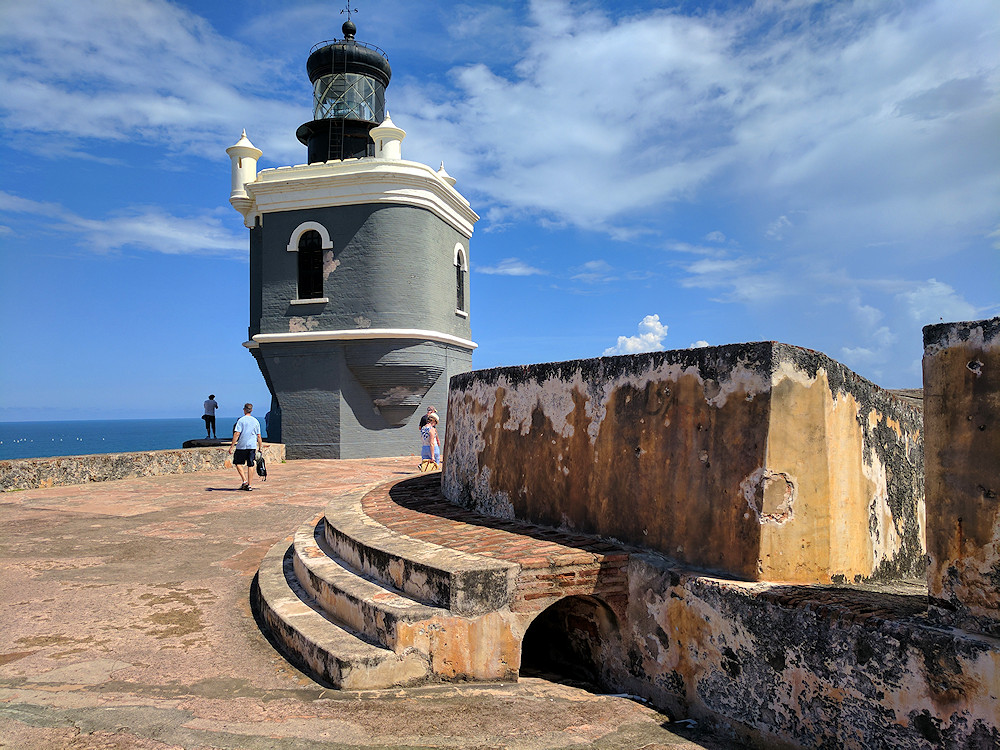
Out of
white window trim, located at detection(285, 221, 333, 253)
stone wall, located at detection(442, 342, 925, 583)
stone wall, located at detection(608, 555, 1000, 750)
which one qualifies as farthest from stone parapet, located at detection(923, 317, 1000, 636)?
white window trim, located at detection(285, 221, 333, 253)

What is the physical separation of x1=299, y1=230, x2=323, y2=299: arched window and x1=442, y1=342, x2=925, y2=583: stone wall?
42.5 feet

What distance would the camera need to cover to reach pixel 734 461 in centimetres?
308

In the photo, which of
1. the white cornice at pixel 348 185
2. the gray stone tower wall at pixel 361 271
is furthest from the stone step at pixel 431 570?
the white cornice at pixel 348 185

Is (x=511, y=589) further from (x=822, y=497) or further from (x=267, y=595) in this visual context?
(x=267, y=595)

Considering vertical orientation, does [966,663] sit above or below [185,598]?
above

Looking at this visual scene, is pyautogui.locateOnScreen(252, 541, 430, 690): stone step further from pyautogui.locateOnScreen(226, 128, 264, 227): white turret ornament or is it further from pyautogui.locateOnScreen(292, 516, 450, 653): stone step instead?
pyautogui.locateOnScreen(226, 128, 264, 227): white turret ornament

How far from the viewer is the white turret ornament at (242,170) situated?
17688 millimetres

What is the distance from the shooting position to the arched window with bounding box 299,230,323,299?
1628cm

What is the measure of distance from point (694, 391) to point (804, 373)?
1.73 ft

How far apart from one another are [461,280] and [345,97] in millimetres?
6435

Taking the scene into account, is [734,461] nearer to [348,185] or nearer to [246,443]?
[246,443]

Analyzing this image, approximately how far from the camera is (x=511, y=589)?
329 centimetres

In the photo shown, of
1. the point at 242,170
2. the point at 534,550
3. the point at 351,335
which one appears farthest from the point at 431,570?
the point at 242,170

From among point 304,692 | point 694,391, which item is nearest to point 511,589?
point 304,692
